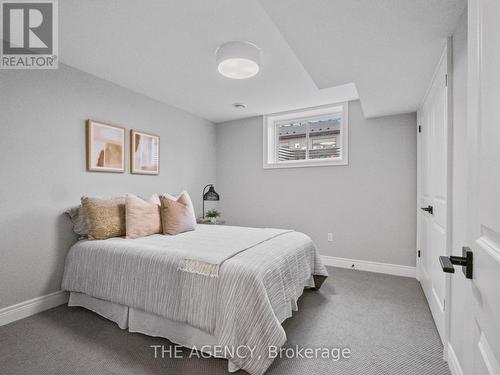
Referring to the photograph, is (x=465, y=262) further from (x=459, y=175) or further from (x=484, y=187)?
(x=459, y=175)

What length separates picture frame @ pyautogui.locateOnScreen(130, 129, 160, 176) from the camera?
10.7 feet

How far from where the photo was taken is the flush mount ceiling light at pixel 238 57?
6.96 feet

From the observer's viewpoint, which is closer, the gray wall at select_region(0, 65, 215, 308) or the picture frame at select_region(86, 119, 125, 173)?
the gray wall at select_region(0, 65, 215, 308)

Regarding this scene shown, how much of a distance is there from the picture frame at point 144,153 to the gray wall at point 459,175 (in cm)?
328

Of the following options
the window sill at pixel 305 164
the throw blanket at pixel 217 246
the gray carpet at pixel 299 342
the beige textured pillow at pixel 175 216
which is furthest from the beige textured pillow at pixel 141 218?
the window sill at pixel 305 164

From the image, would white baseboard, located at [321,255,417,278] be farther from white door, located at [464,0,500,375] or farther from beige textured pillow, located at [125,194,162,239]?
white door, located at [464,0,500,375]

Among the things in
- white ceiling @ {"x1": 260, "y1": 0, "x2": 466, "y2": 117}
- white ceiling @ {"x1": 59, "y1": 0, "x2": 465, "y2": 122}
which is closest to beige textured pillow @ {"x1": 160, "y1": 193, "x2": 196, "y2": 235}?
white ceiling @ {"x1": 59, "y1": 0, "x2": 465, "y2": 122}

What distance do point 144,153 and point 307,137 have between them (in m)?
2.52

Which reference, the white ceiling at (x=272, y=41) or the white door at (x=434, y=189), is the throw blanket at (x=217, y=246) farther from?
the white ceiling at (x=272, y=41)

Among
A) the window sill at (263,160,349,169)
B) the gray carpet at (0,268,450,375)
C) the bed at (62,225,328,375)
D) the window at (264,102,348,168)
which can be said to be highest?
the window at (264,102,348,168)

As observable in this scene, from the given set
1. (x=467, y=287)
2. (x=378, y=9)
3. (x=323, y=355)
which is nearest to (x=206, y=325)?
(x=323, y=355)

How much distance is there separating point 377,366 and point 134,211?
2498 millimetres

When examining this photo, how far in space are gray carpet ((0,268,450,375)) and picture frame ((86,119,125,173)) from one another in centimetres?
153

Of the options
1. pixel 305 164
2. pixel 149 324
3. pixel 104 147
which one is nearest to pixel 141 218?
pixel 104 147
